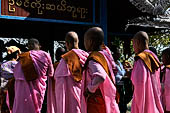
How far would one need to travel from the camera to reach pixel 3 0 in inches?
316

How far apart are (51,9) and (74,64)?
3944 mm

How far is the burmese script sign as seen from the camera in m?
8.21

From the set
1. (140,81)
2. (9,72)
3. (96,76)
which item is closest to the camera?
(96,76)

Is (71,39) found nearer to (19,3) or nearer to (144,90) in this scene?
(144,90)

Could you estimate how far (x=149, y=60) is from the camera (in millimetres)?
4824

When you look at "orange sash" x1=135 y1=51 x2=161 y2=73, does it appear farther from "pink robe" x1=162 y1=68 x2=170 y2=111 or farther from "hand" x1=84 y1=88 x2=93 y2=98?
"hand" x1=84 y1=88 x2=93 y2=98

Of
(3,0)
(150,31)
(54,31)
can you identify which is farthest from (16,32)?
(150,31)

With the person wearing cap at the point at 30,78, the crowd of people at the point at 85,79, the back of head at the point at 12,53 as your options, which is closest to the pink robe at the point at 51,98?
the crowd of people at the point at 85,79

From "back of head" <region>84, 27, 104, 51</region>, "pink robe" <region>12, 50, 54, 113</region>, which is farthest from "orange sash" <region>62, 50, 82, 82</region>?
"back of head" <region>84, 27, 104, 51</region>

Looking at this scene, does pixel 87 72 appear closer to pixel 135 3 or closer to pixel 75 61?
pixel 75 61

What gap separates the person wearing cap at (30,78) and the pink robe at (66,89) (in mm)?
487

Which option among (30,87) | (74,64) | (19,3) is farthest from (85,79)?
(19,3)

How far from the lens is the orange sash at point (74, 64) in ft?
17.2

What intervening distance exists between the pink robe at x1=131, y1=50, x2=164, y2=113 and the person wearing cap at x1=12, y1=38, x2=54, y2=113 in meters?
1.79
